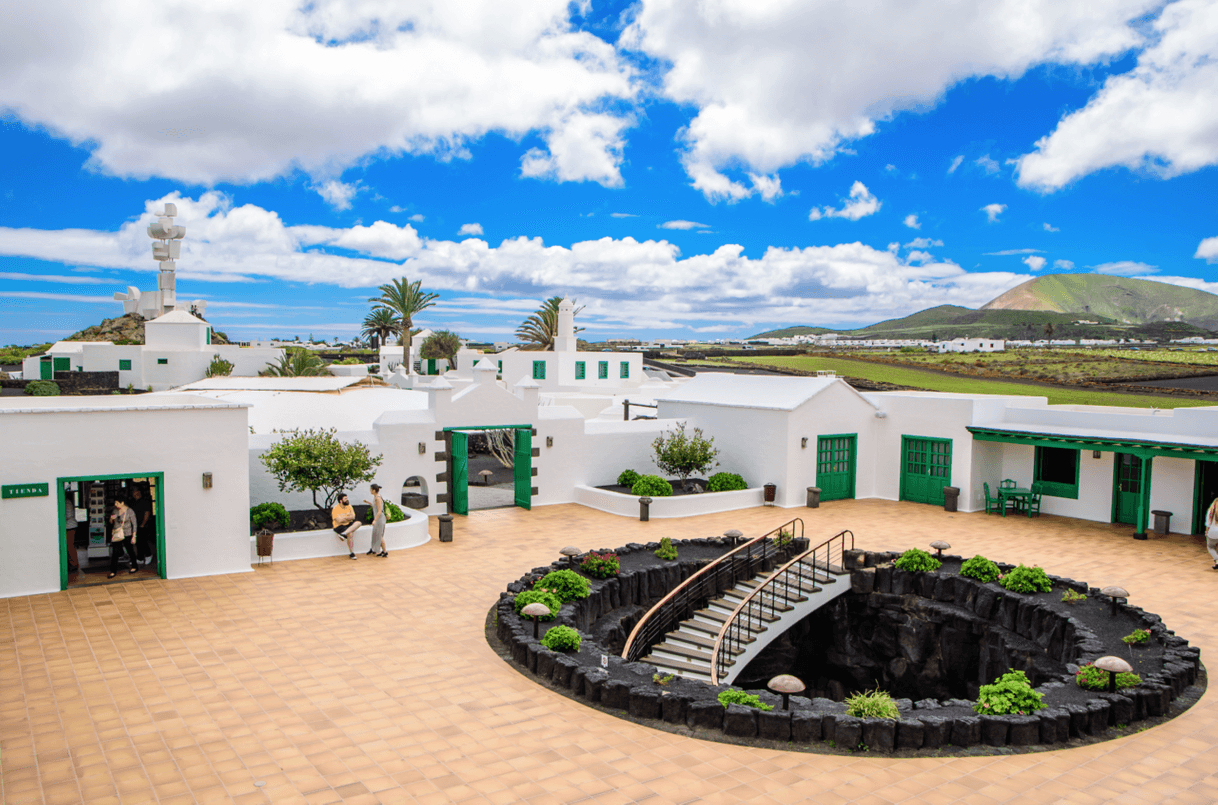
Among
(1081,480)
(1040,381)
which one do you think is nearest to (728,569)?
(1081,480)

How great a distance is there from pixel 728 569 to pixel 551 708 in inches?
305

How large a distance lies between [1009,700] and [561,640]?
568cm

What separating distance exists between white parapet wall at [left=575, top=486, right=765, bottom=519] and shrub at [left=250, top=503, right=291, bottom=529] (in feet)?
27.2

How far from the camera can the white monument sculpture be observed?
65.0 metres

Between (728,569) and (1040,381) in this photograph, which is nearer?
(728,569)

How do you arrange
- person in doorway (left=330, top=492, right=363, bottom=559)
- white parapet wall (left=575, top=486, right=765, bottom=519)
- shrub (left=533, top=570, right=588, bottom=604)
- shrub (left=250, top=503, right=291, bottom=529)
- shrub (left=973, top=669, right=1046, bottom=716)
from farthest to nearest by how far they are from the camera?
white parapet wall (left=575, top=486, right=765, bottom=519) → shrub (left=250, top=503, right=291, bottom=529) → person in doorway (left=330, top=492, right=363, bottom=559) → shrub (left=533, top=570, right=588, bottom=604) → shrub (left=973, top=669, right=1046, bottom=716)

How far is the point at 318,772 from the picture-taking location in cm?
788

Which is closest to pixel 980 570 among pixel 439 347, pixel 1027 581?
pixel 1027 581

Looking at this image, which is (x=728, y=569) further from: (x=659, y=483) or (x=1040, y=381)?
(x=1040, y=381)

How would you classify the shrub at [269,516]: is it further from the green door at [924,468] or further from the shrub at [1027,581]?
the green door at [924,468]

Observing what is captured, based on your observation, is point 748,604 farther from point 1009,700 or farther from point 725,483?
point 725,483

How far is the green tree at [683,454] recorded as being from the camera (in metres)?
23.4

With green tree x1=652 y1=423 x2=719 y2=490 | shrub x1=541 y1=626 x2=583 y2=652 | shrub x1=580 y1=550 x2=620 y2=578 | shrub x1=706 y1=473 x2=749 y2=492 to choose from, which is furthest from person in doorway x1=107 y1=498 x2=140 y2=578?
shrub x1=706 y1=473 x2=749 y2=492

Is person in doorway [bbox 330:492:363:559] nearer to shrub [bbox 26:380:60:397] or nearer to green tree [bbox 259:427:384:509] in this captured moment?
green tree [bbox 259:427:384:509]
